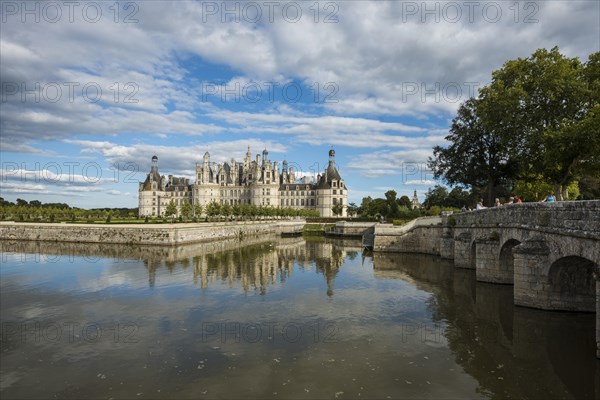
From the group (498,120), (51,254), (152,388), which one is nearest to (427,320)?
(152,388)

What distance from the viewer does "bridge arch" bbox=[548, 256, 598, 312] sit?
→ 1564 cm

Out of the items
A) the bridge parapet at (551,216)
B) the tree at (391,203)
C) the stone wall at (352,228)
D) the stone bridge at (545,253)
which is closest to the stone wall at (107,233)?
the stone wall at (352,228)

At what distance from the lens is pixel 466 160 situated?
38.3 metres

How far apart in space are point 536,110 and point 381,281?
15.9m

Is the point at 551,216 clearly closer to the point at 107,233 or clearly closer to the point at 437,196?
the point at 107,233

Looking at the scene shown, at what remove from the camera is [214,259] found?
113 ft

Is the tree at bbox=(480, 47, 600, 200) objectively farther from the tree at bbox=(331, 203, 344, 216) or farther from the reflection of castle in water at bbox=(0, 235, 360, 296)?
the tree at bbox=(331, 203, 344, 216)

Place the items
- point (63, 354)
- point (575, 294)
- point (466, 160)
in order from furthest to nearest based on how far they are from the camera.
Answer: point (466, 160), point (575, 294), point (63, 354)

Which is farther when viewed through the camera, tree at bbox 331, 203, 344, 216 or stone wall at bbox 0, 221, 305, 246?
tree at bbox 331, 203, 344, 216

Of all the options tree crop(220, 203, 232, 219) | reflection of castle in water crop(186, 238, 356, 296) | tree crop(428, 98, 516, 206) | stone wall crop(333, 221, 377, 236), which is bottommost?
reflection of castle in water crop(186, 238, 356, 296)

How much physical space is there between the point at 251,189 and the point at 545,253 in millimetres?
105613

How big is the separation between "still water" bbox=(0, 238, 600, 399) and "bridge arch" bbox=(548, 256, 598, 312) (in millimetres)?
706

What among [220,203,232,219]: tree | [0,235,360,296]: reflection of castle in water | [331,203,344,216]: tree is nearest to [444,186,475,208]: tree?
[331,203,344,216]: tree

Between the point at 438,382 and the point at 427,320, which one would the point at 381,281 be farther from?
the point at 438,382
